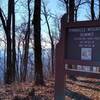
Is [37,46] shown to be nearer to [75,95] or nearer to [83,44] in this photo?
[75,95]

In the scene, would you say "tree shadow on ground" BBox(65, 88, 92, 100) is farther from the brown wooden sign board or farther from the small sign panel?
the small sign panel

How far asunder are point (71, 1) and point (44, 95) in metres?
8.25

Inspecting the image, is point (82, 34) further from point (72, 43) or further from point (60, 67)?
point (60, 67)

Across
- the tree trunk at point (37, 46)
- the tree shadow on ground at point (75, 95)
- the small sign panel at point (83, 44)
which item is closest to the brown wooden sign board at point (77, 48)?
the small sign panel at point (83, 44)

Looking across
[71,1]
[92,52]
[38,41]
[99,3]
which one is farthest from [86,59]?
[99,3]

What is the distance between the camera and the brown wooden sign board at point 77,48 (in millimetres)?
7570

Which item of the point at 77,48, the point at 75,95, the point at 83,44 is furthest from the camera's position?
the point at 75,95

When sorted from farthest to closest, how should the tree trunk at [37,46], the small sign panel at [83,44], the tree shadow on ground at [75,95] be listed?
the tree trunk at [37,46]
the tree shadow on ground at [75,95]
the small sign panel at [83,44]

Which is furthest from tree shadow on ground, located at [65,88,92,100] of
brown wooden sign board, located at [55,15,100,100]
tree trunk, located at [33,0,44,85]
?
tree trunk, located at [33,0,44,85]

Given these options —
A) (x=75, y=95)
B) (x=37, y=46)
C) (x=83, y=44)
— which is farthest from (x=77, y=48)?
(x=37, y=46)

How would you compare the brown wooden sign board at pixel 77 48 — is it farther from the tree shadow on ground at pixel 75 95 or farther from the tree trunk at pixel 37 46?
the tree trunk at pixel 37 46

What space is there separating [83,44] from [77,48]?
8.3 inches

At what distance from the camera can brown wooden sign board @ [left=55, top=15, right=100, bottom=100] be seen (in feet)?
24.8

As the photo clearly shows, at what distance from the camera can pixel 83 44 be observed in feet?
25.7
